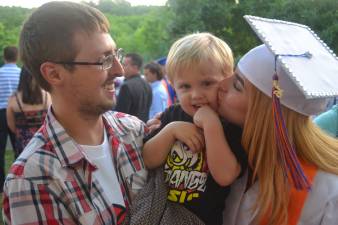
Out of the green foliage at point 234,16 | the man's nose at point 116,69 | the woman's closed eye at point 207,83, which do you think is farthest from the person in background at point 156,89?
the man's nose at point 116,69

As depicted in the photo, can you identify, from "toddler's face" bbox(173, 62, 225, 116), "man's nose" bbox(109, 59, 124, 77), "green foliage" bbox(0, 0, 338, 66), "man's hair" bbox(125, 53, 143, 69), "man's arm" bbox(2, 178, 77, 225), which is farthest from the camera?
"man's hair" bbox(125, 53, 143, 69)

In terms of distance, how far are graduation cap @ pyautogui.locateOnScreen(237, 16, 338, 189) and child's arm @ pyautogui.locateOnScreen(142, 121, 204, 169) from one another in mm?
346

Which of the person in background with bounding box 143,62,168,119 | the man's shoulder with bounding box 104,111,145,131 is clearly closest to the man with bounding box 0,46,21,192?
the person in background with bounding box 143,62,168,119

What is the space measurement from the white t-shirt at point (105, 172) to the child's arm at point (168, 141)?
8.0 inches

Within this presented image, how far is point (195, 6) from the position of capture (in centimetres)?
533

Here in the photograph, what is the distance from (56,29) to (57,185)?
0.67 meters

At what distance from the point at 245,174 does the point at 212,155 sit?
9.2 inches

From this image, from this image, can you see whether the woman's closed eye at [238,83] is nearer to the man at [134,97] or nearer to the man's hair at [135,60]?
the man at [134,97]

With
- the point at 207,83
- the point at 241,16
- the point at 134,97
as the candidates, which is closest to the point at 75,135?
the point at 207,83

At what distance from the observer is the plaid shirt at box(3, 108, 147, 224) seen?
1.47m

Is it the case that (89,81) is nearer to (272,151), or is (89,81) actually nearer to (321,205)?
(272,151)

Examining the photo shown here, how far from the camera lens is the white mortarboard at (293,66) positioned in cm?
152

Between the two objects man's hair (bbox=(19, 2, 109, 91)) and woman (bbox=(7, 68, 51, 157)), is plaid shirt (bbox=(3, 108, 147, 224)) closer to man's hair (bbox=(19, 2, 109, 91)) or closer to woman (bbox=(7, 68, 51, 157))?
man's hair (bbox=(19, 2, 109, 91))

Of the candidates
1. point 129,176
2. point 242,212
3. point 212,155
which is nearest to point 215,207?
point 242,212
